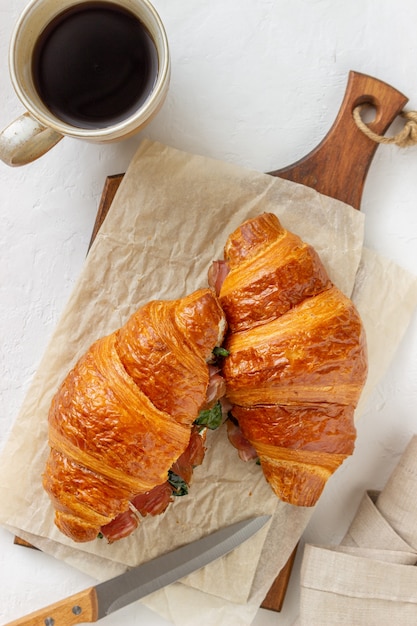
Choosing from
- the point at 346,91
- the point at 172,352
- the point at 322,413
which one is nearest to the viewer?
the point at 172,352

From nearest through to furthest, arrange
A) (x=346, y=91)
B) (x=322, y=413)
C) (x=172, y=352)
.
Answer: (x=172, y=352) → (x=322, y=413) → (x=346, y=91)

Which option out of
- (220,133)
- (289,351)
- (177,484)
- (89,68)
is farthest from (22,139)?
(177,484)

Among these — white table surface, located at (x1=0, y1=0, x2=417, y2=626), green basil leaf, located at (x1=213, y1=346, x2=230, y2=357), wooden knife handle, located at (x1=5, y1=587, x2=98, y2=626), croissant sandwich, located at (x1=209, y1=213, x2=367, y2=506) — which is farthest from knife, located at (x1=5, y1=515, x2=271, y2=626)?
green basil leaf, located at (x1=213, y1=346, x2=230, y2=357)

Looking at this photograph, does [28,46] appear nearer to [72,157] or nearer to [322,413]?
[72,157]

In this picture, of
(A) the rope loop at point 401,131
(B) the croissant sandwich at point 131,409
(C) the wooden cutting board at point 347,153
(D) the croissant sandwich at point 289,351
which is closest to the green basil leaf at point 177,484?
(B) the croissant sandwich at point 131,409

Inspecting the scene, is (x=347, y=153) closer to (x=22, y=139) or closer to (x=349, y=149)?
(x=349, y=149)

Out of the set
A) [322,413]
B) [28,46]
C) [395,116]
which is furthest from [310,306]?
[28,46]
